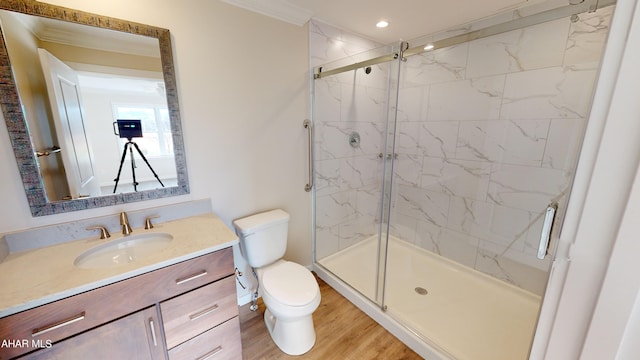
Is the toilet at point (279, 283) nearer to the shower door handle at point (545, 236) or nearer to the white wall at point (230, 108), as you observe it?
the white wall at point (230, 108)

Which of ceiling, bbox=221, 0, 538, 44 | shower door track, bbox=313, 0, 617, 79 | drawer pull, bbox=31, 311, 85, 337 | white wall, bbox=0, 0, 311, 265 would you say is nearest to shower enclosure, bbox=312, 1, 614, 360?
shower door track, bbox=313, 0, 617, 79

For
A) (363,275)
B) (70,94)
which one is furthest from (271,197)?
(70,94)

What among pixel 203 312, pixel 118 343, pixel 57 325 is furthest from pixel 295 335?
pixel 57 325

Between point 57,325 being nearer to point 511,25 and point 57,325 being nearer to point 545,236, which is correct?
point 545,236

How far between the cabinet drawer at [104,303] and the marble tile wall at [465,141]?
1298 millimetres

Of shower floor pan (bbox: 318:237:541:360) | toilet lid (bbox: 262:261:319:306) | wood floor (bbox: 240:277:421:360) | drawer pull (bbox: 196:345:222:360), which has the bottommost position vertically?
wood floor (bbox: 240:277:421:360)

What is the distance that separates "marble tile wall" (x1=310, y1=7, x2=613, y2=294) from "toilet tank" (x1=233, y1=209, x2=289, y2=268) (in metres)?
0.59

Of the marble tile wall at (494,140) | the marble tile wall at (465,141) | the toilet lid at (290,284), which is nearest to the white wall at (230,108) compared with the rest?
the marble tile wall at (465,141)

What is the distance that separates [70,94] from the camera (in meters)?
1.25

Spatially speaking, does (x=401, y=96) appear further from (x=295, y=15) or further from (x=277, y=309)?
(x=277, y=309)

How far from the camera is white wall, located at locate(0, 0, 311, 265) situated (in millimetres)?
1322

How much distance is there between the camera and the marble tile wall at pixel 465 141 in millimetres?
1740

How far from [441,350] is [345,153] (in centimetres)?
169

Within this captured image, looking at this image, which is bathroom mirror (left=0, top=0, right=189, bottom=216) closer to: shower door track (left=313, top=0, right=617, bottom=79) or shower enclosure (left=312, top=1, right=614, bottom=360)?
shower enclosure (left=312, top=1, right=614, bottom=360)
